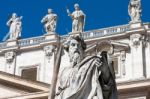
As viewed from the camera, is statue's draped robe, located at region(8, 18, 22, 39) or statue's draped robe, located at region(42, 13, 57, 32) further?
statue's draped robe, located at region(8, 18, 22, 39)

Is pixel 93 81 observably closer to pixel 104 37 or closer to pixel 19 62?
pixel 104 37

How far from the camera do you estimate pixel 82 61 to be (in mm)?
6098

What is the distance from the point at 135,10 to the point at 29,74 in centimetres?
750

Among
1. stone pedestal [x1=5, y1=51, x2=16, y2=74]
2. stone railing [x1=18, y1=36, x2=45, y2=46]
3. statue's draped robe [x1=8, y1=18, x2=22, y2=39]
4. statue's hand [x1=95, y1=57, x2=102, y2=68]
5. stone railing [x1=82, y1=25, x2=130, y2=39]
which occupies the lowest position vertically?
statue's hand [x1=95, y1=57, x2=102, y2=68]

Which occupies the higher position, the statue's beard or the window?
the window

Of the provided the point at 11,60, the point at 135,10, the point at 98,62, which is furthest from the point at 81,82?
the point at 11,60

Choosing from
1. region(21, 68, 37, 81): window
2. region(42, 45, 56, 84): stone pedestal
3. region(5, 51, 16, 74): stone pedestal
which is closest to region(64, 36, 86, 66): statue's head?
region(42, 45, 56, 84): stone pedestal

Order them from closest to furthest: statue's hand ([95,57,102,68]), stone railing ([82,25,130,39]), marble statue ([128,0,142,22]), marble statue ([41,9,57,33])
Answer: statue's hand ([95,57,102,68]), marble statue ([128,0,142,22]), stone railing ([82,25,130,39]), marble statue ([41,9,57,33])

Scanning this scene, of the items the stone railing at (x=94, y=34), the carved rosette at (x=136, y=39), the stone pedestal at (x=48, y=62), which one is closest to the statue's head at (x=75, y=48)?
the carved rosette at (x=136, y=39)

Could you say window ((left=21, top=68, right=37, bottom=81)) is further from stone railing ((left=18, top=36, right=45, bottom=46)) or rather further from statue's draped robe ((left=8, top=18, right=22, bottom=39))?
statue's draped robe ((left=8, top=18, right=22, bottom=39))

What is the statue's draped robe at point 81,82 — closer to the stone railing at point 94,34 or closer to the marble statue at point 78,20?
the stone railing at point 94,34

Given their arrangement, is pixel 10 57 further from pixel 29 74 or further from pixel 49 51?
pixel 49 51

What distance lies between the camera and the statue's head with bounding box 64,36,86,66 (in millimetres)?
6176

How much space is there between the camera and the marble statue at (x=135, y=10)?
29.9 m
